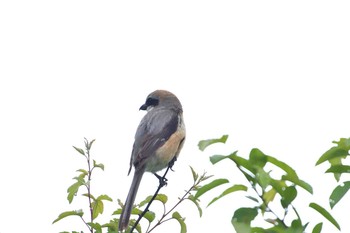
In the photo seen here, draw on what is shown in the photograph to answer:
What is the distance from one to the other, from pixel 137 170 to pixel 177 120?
3.49ft

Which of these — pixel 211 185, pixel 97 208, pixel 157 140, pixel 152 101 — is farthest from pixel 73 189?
pixel 152 101

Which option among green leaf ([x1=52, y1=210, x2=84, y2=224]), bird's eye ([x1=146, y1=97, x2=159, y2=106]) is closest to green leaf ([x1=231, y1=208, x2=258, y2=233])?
green leaf ([x1=52, y1=210, x2=84, y2=224])

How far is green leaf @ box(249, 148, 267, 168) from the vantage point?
2258 millimetres

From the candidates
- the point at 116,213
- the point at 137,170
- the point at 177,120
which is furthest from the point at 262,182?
the point at 177,120

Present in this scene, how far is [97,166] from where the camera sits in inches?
191

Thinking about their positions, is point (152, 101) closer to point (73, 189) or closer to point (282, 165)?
point (73, 189)

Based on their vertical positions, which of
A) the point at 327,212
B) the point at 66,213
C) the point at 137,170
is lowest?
the point at 327,212

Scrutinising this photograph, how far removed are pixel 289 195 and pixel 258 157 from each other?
158mm

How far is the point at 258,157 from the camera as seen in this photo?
2270 millimetres

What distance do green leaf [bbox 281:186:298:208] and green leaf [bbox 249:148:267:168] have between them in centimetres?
11

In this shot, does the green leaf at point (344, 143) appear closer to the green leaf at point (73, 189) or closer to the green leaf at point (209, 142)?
the green leaf at point (209, 142)

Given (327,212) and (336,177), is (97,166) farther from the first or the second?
(327,212)

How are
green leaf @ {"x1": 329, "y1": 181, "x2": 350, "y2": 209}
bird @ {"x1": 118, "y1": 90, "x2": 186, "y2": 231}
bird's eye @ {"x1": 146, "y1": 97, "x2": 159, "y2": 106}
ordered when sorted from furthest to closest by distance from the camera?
1. bird's eye @ {"x1": 146, "y1": 97, "x2": 159, "y2": 106}
2. bird @ {"x1": 118, "y1": 90, "x2": 186, "y2": 231}
3. green leaf @ {"x1": 329, "y1": 181, "x2": 350, "y2": 209}

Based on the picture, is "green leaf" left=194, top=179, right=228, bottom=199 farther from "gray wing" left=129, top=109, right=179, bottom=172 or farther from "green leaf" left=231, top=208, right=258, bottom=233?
"gray wing" left=129, top=109, right=179, bottom=172
